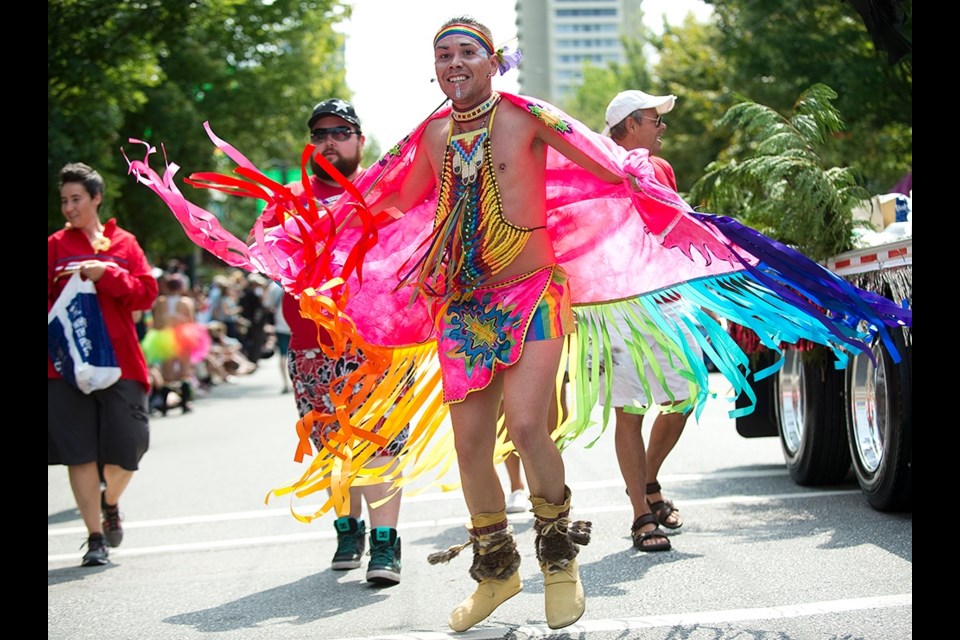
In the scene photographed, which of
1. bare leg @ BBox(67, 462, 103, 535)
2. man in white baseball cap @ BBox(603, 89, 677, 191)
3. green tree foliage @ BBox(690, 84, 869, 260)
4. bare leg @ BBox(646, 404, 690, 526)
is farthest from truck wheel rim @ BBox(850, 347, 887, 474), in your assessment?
bare leg @ BBox(67, 462, 103, 535)

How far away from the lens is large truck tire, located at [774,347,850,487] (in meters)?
6.89

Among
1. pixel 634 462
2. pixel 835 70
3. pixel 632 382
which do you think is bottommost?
pixel 634 462

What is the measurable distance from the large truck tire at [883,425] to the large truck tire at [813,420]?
0.73 feet

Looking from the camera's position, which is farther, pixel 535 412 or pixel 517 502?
pixel 517 502

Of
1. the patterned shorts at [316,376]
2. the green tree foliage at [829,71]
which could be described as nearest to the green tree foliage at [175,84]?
the green tree foliage at [829,71]

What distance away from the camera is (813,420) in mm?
6941

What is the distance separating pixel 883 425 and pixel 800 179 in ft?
4.63

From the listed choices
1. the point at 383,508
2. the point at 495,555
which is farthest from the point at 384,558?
the point at 495,555

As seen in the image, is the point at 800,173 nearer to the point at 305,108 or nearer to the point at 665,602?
the point at 665,602

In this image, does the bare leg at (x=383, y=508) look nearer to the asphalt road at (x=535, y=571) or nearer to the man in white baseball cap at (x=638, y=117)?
the asphalt road at (x=535, y=571)

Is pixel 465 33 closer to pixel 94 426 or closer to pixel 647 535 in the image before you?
pixel 647 535

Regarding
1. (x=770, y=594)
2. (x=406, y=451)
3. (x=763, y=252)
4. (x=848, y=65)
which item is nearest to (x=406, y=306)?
(x=406, y=451)

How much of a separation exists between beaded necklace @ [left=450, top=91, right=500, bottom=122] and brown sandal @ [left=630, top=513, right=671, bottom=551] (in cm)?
236
